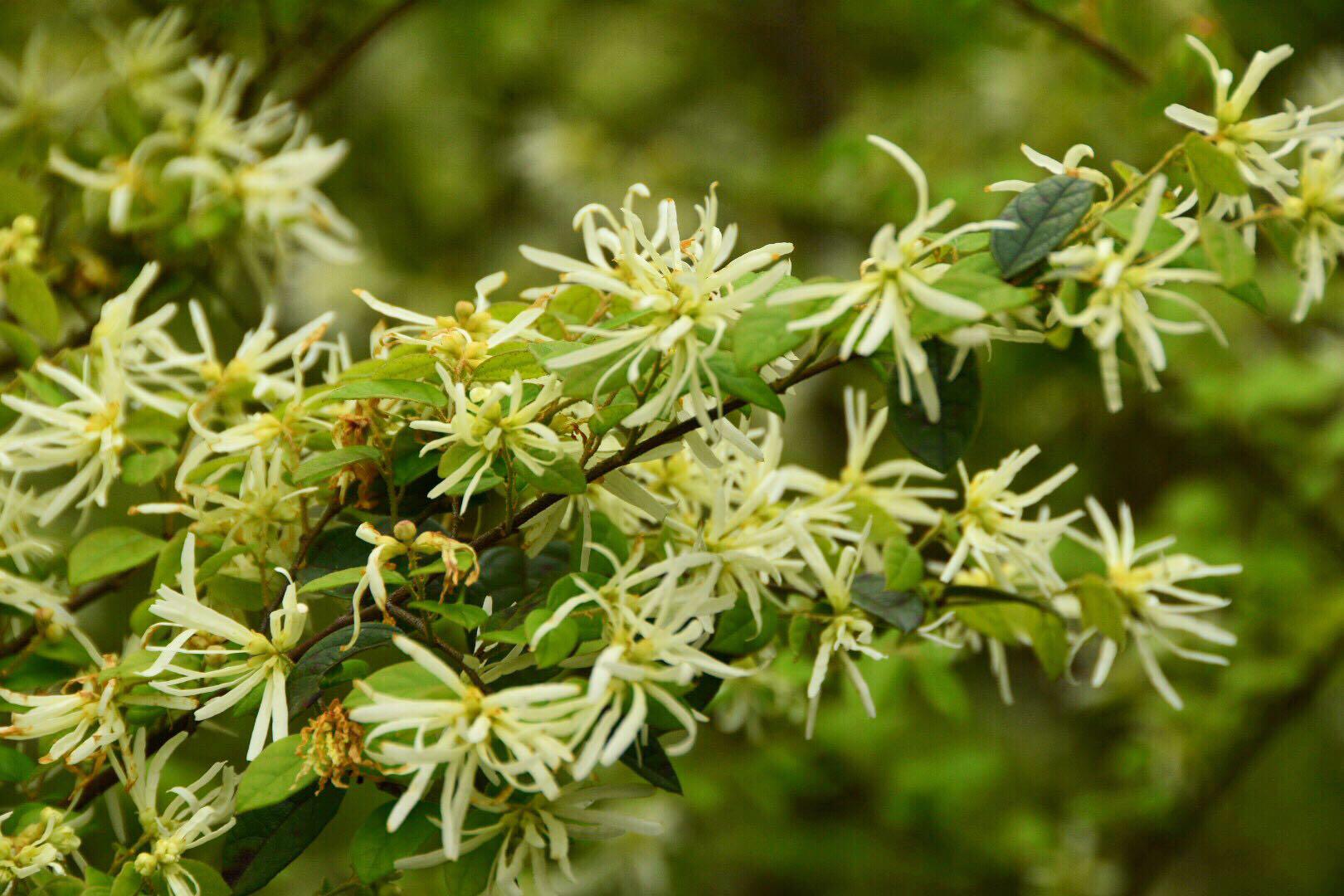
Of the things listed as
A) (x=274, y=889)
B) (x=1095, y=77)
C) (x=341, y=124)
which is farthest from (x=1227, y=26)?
(x=274, y=889)

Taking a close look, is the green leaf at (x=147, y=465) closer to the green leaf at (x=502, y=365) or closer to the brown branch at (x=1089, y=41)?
the green leaf at (x=502, y=365)

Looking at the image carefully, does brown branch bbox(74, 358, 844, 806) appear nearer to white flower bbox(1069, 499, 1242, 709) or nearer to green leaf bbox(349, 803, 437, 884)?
green leaf bbox(349, 803, 437, 884)

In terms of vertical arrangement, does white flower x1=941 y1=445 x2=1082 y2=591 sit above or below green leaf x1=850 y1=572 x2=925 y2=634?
above

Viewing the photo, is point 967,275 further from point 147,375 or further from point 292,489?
point 147,375

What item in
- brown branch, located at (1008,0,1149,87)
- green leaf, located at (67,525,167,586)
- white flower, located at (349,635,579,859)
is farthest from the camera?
brown branch, located at (1008,0,1149,87)

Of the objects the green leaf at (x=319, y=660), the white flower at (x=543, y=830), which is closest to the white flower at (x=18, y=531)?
the green leaf at (x=319, y=660)

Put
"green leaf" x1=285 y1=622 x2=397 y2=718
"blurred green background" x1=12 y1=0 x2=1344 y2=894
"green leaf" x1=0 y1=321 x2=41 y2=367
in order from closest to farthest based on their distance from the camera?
"green leaf" x1=285 y1=622 x2=397 y2=718 → "green leaf" x1=0 y1=321 x2=41 y2=367 → "blurred green background" x1=12 y1=0 x2=1344 y2=894

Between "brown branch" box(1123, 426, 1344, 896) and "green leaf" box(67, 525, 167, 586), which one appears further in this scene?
"brown branch" box(1123, 426, 1344, 896)

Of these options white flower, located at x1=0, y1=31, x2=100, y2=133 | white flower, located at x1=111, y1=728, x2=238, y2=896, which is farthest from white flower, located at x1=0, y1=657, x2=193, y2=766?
white flower, located at x1=0, y1=31, x2=100, y2=133

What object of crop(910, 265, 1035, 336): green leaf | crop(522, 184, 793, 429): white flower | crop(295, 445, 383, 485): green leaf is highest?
crop(910, 265, 1035, 336): green leaf
